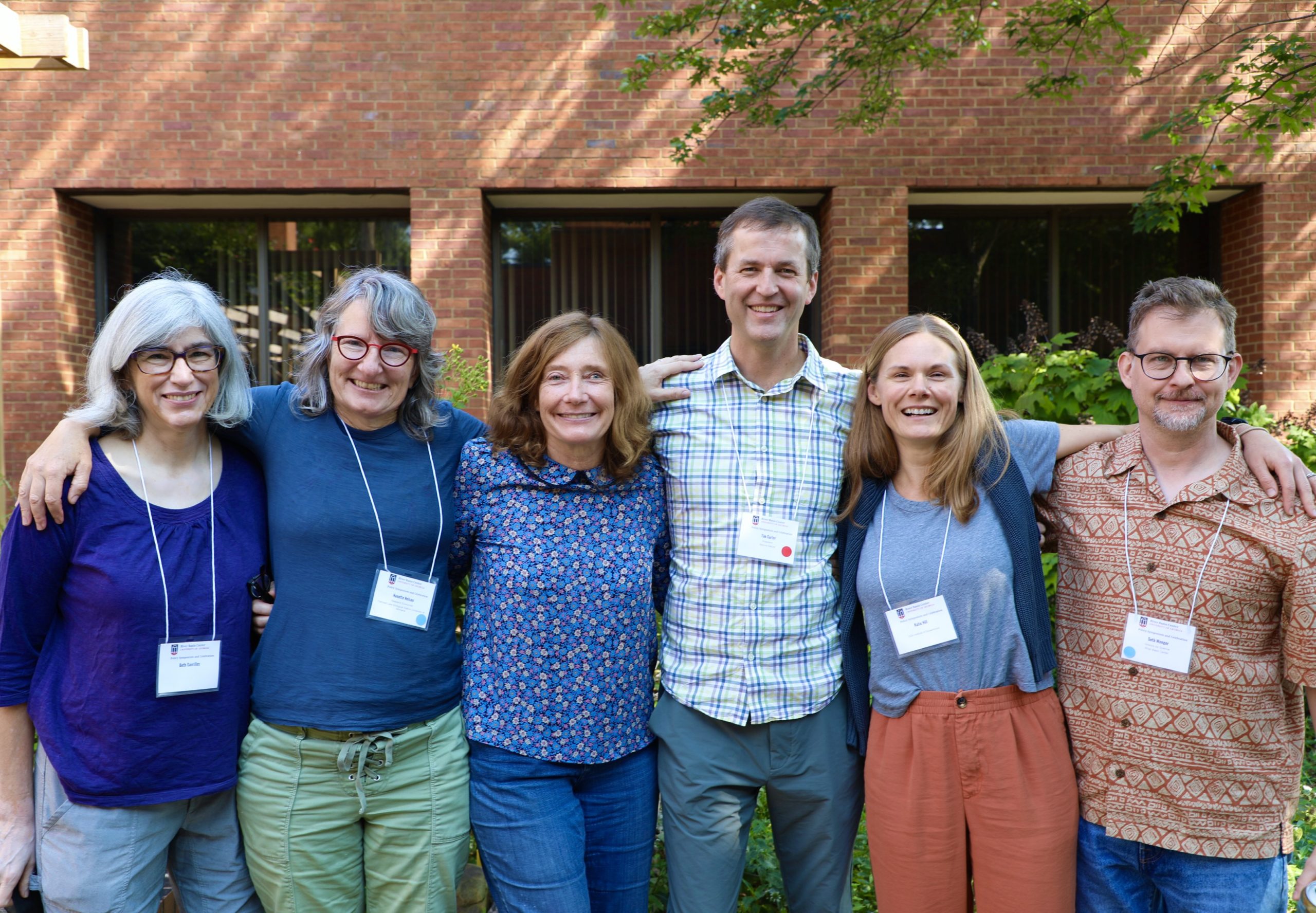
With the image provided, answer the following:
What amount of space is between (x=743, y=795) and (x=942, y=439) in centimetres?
111

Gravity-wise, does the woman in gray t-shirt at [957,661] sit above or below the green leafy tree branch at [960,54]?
below

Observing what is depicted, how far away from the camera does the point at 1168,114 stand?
7.68 meters

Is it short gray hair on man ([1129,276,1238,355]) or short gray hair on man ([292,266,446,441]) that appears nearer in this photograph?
short gray hair on man ([1129,276,1238,355])

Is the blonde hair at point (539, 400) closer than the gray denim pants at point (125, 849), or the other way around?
the gray denim pants at point (125, 849)

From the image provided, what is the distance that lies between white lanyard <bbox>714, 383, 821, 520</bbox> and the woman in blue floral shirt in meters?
0.24

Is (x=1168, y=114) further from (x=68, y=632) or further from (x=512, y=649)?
(x=68, y=632)

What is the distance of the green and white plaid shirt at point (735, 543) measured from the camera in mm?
2555

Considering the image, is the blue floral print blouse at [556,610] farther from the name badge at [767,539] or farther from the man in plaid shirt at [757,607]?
the name badge at [767,539]

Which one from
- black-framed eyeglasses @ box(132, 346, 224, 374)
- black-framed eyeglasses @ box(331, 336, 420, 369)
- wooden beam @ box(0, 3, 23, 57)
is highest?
wooden beam @ box(0, 3, 23, 57)

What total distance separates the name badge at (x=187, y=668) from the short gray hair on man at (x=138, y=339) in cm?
54

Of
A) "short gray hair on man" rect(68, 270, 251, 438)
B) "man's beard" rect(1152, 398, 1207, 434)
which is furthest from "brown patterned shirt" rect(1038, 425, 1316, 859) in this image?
"short gray hair on man" rect(68, 270, 251, 438)

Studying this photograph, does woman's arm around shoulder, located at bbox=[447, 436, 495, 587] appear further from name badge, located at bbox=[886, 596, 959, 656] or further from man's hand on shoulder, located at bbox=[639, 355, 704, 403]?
name badge, located at bbox=[886, 596, 959, 656]

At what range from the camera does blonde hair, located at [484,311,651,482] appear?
258cm

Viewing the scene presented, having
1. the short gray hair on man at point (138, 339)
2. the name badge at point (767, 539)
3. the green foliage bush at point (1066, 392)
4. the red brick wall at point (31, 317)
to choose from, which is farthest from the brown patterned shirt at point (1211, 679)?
the red brick wall at point (31, 317)
